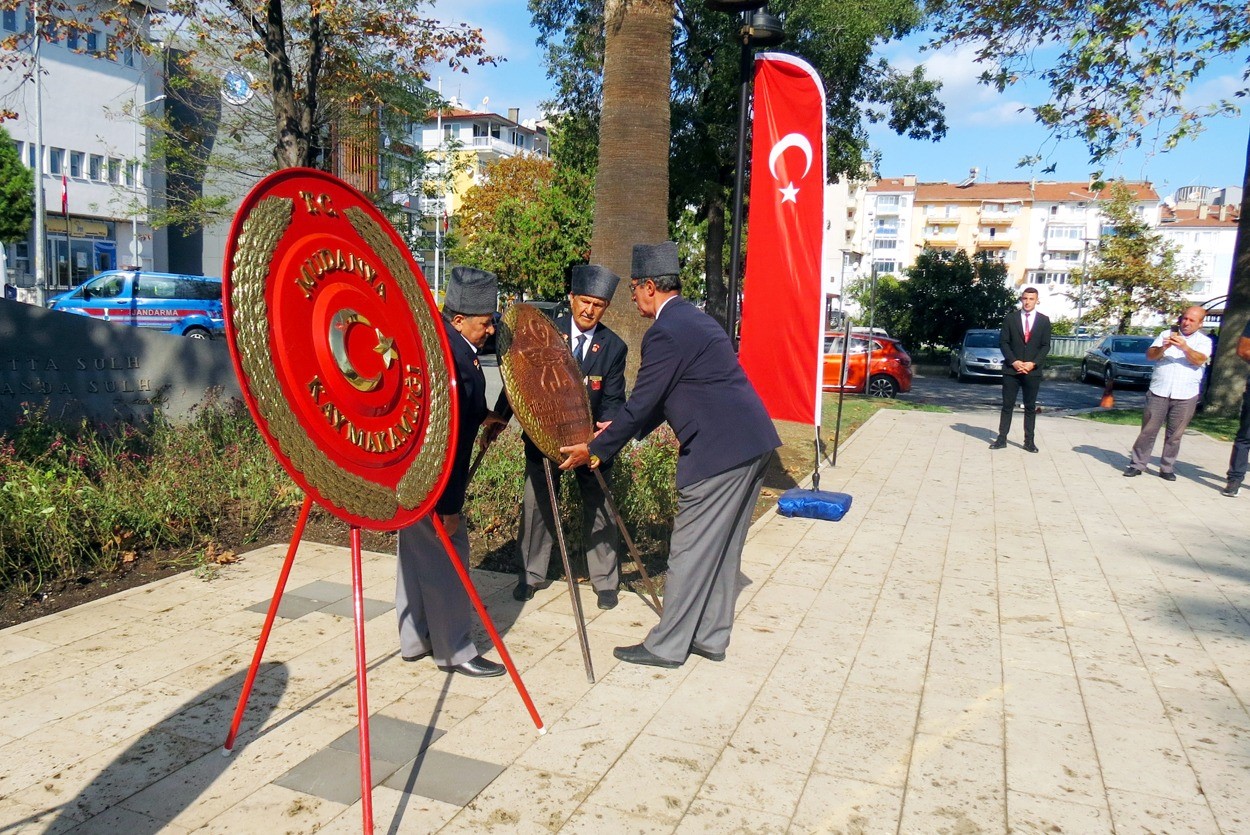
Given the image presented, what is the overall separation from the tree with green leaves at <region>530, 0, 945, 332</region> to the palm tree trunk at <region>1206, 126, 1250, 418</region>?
6.55 metres

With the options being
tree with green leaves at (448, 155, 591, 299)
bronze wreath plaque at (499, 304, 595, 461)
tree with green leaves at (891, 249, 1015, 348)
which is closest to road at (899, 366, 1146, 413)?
tree with green leaves at (891, 249, 1015, 348)

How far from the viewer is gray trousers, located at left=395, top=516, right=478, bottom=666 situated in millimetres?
4277

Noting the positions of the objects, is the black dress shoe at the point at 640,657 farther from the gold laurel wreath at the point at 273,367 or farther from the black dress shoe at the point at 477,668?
the gold laurel wreath at the point at 273,367

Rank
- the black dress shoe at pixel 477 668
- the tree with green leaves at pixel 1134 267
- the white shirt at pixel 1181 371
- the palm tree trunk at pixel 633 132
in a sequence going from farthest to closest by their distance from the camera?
the tree with green leaves at pixel 1134 267 < the white shirt at pixel 1181 371 < the palm tree trunk at pixel 633 132 < the black dress shoe at pixel 477 668

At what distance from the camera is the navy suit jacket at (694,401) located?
457cm

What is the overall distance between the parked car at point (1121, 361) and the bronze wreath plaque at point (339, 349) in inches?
1052

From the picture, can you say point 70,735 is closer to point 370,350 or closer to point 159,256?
point 370,350

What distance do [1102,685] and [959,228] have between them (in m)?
112

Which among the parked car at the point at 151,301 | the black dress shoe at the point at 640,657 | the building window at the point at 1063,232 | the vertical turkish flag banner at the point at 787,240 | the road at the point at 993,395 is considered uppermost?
the building window at the point at 1063,232

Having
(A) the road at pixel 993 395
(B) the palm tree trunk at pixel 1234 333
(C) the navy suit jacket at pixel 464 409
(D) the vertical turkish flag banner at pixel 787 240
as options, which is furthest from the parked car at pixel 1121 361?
(C) the navy suit jacket at pixel 464 409

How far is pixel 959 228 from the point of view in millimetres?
108562

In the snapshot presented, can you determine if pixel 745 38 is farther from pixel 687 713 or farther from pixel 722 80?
pixel 722 80

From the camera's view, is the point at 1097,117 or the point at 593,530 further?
the point at 1097,117

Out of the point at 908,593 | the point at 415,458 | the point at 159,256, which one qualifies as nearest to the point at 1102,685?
the point at 908,593
